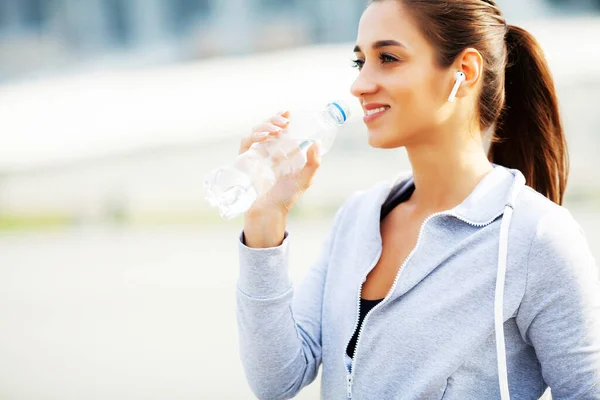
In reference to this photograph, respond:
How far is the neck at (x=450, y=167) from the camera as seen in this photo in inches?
60.7

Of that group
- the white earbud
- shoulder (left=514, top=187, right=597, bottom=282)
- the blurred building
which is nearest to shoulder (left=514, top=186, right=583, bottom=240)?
shoulder (left=514, top=187, right=597, bottom=282)

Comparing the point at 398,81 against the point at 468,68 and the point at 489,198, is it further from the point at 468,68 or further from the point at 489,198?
the point at 489,198

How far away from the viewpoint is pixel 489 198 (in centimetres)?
144

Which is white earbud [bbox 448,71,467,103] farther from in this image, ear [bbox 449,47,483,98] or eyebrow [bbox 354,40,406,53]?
eyebrow [bbox 354,40,406,53]

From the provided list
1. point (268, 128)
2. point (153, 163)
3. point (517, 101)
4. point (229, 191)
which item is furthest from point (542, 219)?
point (153, 163)

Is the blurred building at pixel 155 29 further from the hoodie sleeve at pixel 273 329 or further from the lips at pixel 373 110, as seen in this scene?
the hoodie sleeve at pixel 273 329

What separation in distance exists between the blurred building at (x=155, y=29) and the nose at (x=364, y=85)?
725 centimetres

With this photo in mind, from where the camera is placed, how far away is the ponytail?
5.45ft

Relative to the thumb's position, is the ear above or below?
above

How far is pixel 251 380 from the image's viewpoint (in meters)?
1.53

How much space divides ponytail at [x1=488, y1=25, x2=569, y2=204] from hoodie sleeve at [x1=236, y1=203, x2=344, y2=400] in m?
0.71

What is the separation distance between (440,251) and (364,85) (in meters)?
0.42

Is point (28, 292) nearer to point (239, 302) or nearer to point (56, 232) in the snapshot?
point (56, 232)

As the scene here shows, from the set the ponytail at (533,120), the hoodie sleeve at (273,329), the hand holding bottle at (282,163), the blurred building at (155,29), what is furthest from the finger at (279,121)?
the blurred building at (155,29)
